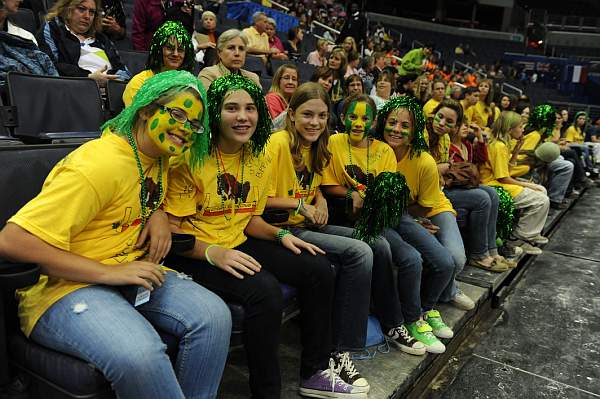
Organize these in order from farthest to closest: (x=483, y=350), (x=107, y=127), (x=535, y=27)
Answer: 1. (x=535, y=27)
2. (x=483, y=350)
3. (x=107, y=127)

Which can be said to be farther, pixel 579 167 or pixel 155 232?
pixel 579 167

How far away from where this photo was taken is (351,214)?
97.3 inches

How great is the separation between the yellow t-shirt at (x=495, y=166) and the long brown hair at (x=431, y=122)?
72 centimetres

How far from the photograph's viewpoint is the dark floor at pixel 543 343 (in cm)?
228

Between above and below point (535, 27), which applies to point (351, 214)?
below

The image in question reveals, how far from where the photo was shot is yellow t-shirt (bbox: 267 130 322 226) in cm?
215

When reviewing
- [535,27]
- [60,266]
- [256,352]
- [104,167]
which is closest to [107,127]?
[104,167]

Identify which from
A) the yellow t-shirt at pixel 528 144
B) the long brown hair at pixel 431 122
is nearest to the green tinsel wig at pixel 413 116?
the long brown hair at pixel 431 122

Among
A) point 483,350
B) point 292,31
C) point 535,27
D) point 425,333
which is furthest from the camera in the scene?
point 535,27

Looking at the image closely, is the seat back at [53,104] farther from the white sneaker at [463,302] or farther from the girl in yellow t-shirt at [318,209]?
the white sneaker at [463,302]

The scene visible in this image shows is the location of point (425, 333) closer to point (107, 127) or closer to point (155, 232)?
point (155, 232)

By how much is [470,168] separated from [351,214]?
1.44m

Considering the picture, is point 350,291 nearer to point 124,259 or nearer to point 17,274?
point 124,259

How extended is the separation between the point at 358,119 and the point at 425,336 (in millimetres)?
1174
